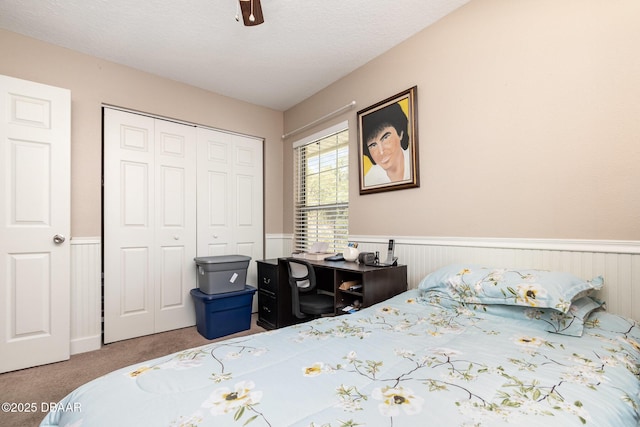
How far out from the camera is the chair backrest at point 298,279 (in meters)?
2.42

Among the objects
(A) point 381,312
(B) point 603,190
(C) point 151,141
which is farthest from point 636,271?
(C) point 151,141

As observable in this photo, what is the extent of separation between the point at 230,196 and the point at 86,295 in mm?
1732

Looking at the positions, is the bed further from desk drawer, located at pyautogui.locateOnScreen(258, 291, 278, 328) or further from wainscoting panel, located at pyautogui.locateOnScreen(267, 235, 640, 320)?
desk drawer, located at pyautogui.locateOnScreen(258, 291, 278, 328)

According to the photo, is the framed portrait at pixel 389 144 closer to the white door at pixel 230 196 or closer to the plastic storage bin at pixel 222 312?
the white door at pixel 230 196

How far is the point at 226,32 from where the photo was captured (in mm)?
2477

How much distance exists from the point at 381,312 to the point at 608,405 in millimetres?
985

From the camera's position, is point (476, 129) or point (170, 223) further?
point (170, 223)

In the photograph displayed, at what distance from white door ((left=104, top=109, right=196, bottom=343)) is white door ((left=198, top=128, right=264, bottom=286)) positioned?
0.44 ft

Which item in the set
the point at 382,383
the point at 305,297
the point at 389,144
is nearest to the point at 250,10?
the point at 389,144

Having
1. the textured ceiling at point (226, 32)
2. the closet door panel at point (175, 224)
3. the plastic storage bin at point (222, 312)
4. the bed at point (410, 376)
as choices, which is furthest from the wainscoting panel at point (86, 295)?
the bed at point (410, 376)

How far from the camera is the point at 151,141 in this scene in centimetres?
314

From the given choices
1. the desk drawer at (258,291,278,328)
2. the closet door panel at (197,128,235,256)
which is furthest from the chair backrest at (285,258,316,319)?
the closet door panel at (197,128,235,256)

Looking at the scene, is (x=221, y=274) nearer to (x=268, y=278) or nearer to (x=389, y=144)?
(x=268, y=278)

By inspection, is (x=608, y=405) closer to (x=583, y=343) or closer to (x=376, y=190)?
(x=583, y=343)
